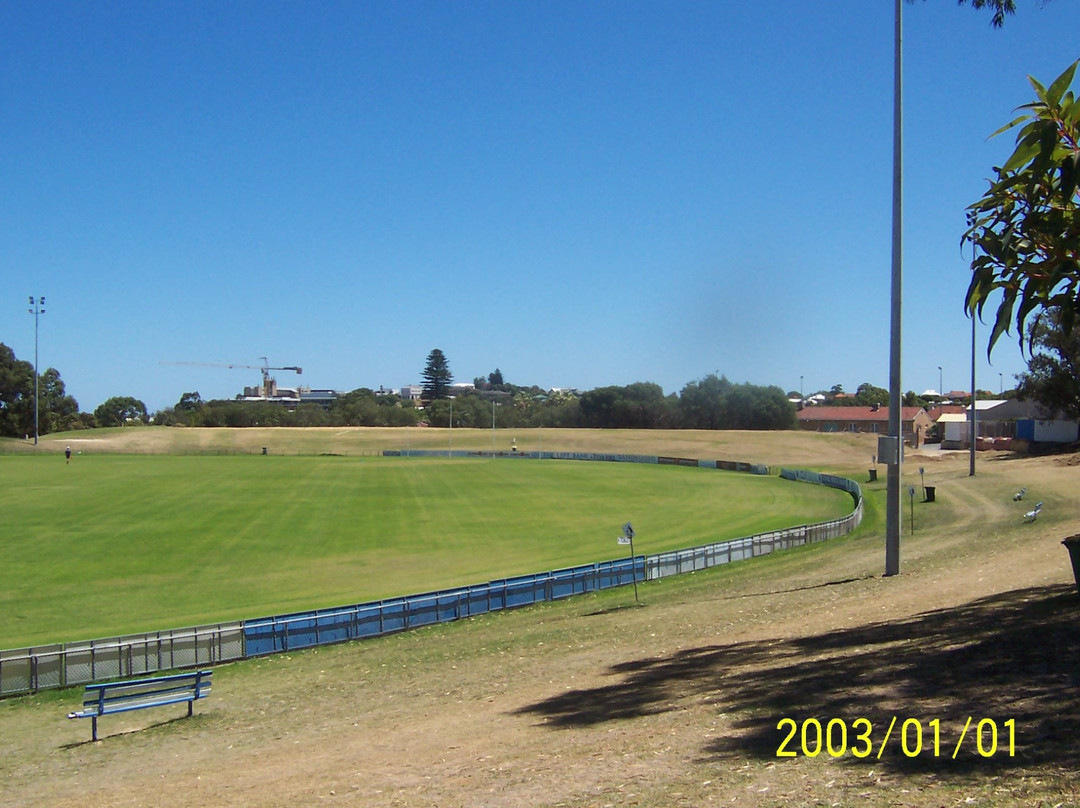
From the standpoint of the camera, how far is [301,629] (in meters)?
22.8

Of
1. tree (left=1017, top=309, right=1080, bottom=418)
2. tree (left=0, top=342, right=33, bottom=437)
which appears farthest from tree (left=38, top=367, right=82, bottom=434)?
tree (left=1017, top=309, right=1080, bottom=418)

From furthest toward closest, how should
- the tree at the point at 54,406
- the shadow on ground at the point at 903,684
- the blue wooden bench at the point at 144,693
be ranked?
the tree at the point at 54,406
the blue wooden bench at the point at 144,693
the shadow on ground at the point at 903,684

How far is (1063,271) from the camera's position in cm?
1016

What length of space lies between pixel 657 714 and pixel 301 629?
14012 millimetres

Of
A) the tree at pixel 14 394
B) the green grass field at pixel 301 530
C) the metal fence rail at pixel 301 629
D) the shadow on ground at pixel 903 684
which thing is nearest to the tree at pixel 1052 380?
the green grass field at pixel 301 530

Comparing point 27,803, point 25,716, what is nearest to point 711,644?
point 27,803

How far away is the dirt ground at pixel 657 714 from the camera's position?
8.09 metres

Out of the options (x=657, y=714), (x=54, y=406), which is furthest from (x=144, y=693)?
(x=54, y=406)

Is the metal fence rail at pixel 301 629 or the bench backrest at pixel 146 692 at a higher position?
the bench backrest at pixel 146 692

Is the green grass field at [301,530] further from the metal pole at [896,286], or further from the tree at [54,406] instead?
the tree at [54,406]
